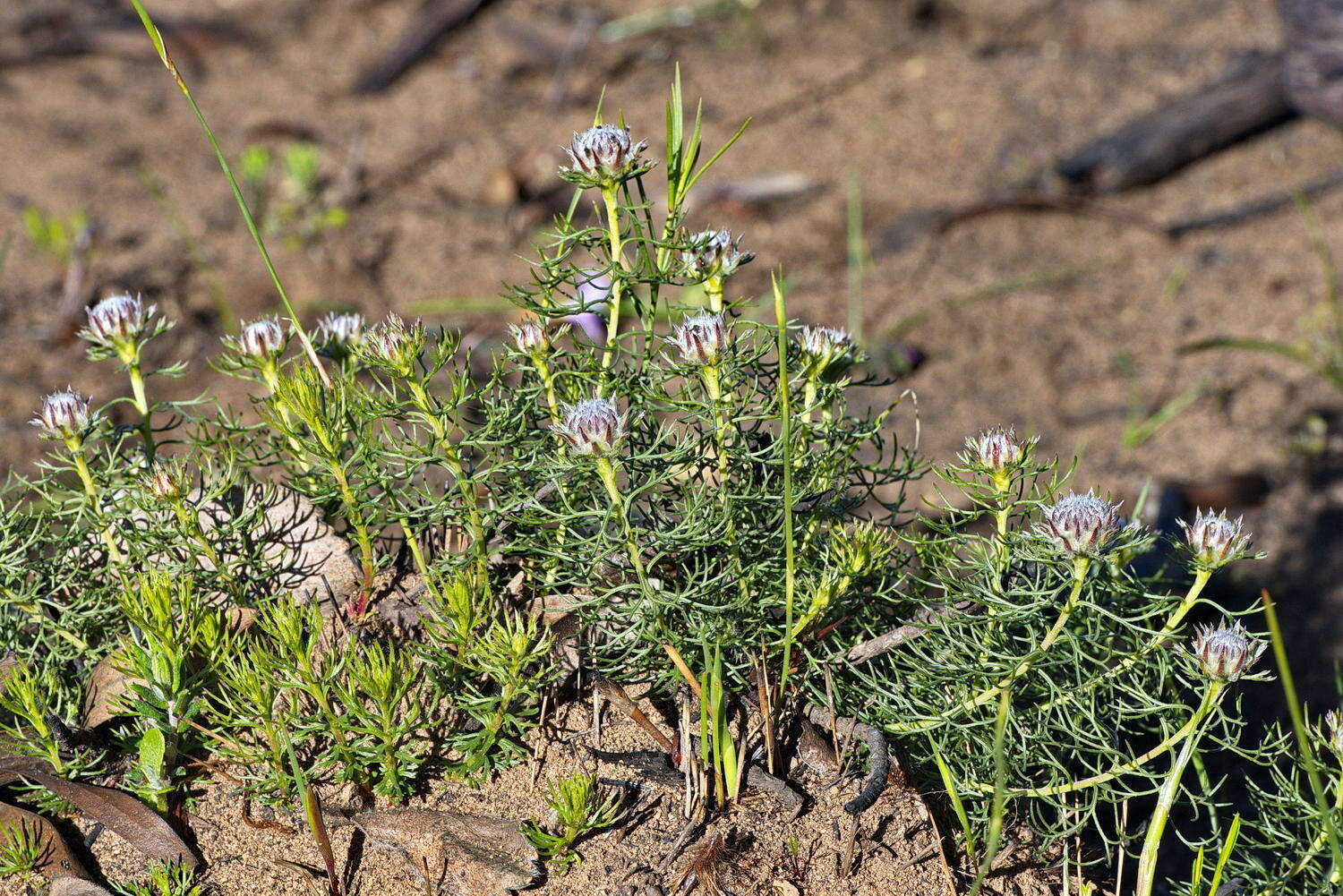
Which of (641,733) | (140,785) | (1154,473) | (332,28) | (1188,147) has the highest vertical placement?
(332,28)

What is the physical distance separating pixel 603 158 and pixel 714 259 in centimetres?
23

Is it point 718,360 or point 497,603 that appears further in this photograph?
point 497,603

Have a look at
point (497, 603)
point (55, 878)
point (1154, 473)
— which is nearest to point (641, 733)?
point (497, 603)

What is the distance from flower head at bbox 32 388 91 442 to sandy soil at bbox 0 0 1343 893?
235 centimetres

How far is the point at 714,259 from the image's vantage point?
179cm

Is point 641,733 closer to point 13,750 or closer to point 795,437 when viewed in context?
point 795,437

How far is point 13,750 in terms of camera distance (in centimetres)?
178

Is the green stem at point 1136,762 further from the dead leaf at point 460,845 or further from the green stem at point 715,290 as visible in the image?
the green stem at point 715,290

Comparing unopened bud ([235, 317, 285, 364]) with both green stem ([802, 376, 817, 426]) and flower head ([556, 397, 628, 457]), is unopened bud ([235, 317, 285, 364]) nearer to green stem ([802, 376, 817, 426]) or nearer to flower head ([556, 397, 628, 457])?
flower head ([556, 397, 628, 457])

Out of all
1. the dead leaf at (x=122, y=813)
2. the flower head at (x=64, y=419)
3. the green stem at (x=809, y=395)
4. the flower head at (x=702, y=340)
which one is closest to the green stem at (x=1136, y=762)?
the green stem at (x=809, y=395)

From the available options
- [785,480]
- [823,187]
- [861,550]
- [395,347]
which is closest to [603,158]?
[395,347]

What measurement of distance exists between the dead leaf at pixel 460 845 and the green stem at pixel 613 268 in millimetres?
711

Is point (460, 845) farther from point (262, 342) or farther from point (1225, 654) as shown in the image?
point (1225, 654)

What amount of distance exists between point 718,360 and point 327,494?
26.7 inches
